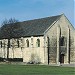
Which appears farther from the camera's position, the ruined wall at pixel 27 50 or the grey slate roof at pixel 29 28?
the grey slate roof at pixel 29 28

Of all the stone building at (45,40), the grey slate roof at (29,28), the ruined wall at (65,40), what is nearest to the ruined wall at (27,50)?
the stone building at (45,40)

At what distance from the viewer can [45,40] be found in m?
82.6

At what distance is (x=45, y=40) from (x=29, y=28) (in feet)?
33.6

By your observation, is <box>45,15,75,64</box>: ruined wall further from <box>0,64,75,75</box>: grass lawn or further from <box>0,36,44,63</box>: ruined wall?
<box>0,64,75,75</box>: grass lawn

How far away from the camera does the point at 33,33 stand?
86.7m

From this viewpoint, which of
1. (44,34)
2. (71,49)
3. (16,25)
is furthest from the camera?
(16,25)

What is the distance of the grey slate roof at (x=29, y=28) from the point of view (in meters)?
85.1

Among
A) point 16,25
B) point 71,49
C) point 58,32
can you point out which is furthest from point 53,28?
point 16,25

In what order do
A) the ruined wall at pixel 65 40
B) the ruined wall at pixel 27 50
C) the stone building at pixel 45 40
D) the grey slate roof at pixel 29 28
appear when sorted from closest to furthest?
the stone building at pixel 45 40 < the ruined wall at pixel 65 40 < the ruined wall at pixel 27 50 < the grey slate roof at pixel 29 28

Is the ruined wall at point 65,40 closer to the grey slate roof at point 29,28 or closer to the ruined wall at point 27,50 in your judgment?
the grey slate roof at point 29,28

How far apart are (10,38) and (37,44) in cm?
1077

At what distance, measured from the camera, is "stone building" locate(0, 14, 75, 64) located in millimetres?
83188

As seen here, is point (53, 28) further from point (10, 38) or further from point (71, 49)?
point (10, 38)

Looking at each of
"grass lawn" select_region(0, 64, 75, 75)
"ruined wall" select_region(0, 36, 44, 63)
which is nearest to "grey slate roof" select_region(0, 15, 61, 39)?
"ruined wall" select_region(0, 36, 44, 63)
